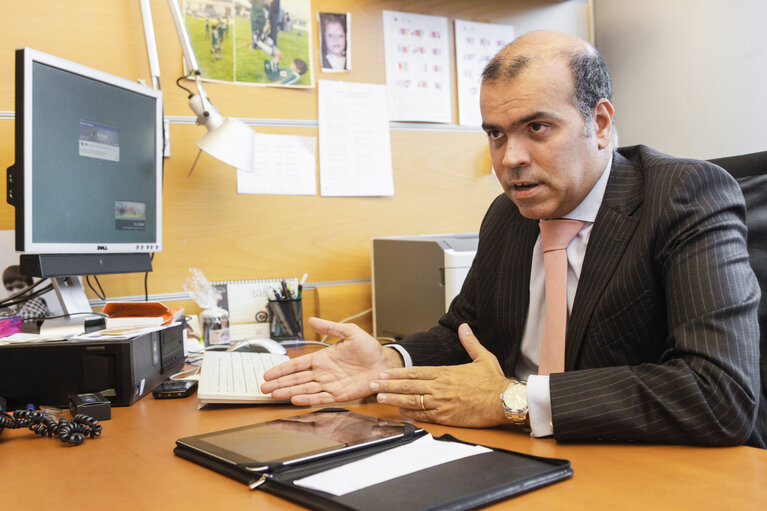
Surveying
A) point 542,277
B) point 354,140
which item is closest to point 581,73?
point 542,277

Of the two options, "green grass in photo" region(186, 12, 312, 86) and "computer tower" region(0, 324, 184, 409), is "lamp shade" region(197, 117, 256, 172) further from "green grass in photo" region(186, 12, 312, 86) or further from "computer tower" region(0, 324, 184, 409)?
"computer tower" region(0, 324, 184, 409)

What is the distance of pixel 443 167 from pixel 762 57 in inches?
38.0

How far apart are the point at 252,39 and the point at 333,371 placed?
1.18m

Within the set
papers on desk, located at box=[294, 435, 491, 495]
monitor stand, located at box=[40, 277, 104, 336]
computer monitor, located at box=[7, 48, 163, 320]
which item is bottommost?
papers on desk, located at box=[294, 435, 491, 495]

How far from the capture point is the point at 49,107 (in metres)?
1.33

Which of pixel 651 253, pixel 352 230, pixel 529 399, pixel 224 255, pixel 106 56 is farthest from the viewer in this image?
pixel 352 230

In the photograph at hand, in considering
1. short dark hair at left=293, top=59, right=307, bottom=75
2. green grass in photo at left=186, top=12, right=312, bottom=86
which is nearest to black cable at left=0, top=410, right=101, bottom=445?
green grass in photo at left=186, top=12, right=312, bottom=86

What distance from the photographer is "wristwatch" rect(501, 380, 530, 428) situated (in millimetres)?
903

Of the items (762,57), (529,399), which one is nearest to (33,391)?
(529,399)

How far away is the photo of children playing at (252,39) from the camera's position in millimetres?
1886

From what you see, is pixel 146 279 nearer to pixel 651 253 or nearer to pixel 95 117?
pixel 95 117

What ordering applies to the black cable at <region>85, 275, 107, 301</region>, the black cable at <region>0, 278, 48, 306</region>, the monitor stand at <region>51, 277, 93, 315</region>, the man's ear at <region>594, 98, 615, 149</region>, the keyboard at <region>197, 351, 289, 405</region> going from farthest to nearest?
the black cable at <region>85, 275, 107, 301</region> < the black cable at <region>0, 278, 48, 306</region> < the monitor stand at <region>51, 277, 93, 315</region> < the man's ear at <region>594, 98, 615, 149</region> < the keyboard at <region>197, 351, 289, 405</region>

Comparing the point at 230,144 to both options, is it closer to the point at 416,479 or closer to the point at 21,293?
the point at 21,293

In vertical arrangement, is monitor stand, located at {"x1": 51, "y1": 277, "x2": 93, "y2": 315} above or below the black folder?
above
